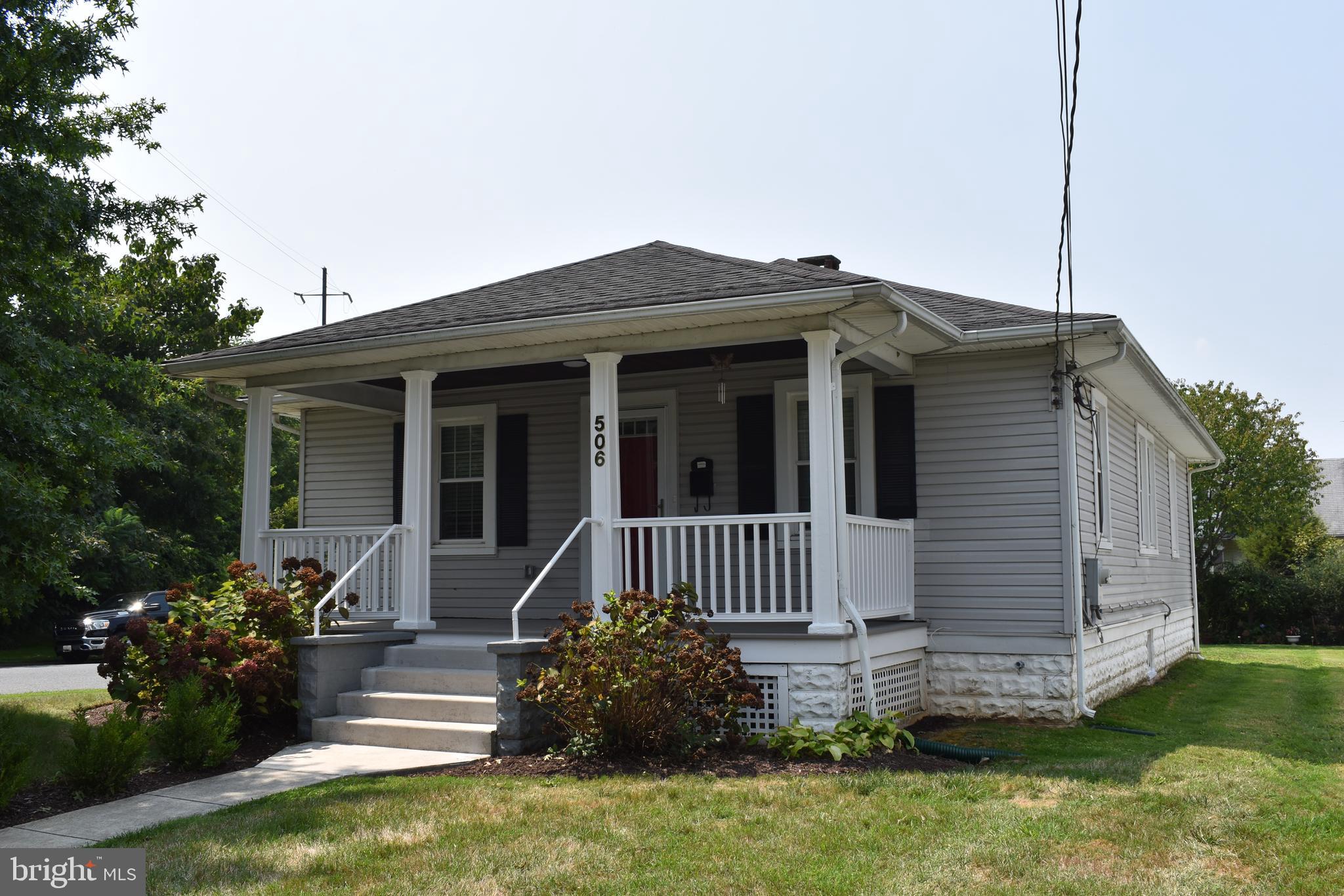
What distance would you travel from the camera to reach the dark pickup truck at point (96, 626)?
723 inches

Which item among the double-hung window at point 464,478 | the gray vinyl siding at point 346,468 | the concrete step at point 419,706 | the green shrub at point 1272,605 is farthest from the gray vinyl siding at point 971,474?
the green shrub at point 1272,605

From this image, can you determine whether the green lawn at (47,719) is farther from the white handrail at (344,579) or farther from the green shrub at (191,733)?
the white handrail at (344,579)

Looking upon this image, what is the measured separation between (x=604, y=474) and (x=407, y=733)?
2.44 m

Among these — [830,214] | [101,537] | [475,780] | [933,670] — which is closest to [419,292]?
[101,537]

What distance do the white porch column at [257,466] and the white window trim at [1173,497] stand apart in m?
12.9

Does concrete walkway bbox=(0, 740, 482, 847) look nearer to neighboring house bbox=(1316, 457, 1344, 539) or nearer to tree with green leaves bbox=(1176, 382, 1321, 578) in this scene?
tree with green leaves bbox=(1176, 382, 1321, 578)

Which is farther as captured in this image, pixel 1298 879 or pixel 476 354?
pixel 476 354

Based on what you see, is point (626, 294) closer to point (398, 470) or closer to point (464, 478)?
point (464, 478)

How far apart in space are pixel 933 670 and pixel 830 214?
6.25m

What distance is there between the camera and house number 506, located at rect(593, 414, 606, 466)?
868 centimetres

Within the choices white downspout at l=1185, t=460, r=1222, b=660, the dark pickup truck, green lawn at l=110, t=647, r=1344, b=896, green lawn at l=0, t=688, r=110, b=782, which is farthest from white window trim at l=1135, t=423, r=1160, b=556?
the dark pickup truck

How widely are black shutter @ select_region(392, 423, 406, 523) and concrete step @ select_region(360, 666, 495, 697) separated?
330 centimetres

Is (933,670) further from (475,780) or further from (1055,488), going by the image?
(475,780)

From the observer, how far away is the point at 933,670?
9.74m
